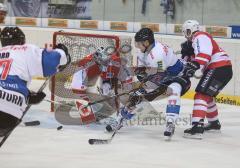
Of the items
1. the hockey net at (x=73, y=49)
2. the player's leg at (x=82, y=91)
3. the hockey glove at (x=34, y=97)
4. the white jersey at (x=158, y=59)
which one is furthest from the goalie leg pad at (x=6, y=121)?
the hockey net at (x=73, y=49)

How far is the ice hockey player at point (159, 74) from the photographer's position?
454cm

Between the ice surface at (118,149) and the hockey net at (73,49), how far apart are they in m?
0.58

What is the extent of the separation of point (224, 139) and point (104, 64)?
1.19 metres

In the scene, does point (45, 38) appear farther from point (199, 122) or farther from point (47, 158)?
point (47, 158)

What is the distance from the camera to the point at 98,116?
5.37 metres

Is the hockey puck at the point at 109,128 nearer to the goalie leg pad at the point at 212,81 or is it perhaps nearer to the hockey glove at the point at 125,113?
the hockey glove at the point at 125,113

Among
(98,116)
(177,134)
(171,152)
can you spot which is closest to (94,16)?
(98,116)

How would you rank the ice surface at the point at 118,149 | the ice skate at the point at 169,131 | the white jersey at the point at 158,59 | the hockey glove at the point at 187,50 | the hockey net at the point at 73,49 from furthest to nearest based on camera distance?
the hockey net at the point at 73,49, the hockey glove at the point at 187,50, the white jersey at the point at 158,59, the ice skate at the point at 169,131, the ice surface at the point at 118,149

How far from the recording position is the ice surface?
148 inches

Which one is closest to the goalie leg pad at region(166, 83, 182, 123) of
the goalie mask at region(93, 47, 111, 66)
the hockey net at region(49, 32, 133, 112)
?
the goalie mask at region(93, 47, 111, 66)

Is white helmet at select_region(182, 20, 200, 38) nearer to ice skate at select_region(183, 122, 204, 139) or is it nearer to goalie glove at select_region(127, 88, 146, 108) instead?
goalie glove at select_region(127, 88, 146, 108)

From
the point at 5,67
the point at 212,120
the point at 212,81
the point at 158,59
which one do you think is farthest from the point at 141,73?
the point at 5,67

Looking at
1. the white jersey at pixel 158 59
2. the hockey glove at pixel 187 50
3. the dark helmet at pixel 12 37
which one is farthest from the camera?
the hockey glove at pixel 187 50

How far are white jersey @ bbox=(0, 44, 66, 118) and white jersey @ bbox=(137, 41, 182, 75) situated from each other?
1.62 metres
